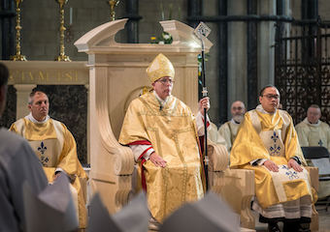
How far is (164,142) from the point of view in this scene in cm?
593

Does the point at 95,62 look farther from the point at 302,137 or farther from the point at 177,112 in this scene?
the point at 302,137

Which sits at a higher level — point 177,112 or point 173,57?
point 173,57

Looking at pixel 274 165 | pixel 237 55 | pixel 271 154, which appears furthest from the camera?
pixel 237 55

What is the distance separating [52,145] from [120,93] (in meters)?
0.90

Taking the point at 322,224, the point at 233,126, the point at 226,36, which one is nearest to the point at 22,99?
the point at 233,126

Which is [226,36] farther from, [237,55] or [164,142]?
[164,142]

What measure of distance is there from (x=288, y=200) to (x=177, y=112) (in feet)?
4.55

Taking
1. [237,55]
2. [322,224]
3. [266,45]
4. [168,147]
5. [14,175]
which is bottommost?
[322,224]

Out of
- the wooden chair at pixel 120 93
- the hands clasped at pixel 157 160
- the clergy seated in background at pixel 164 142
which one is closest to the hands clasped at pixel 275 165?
the wooden chair at pixel 120 93

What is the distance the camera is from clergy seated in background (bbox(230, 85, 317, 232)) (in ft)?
20.6

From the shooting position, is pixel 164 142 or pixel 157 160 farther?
pixel 164 142

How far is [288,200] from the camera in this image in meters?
6.26

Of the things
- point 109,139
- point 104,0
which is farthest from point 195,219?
point 104,0

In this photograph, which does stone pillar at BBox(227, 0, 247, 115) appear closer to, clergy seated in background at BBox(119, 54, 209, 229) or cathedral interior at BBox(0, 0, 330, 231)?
cathedral interior at BBox(0, 0, 330, 231)
